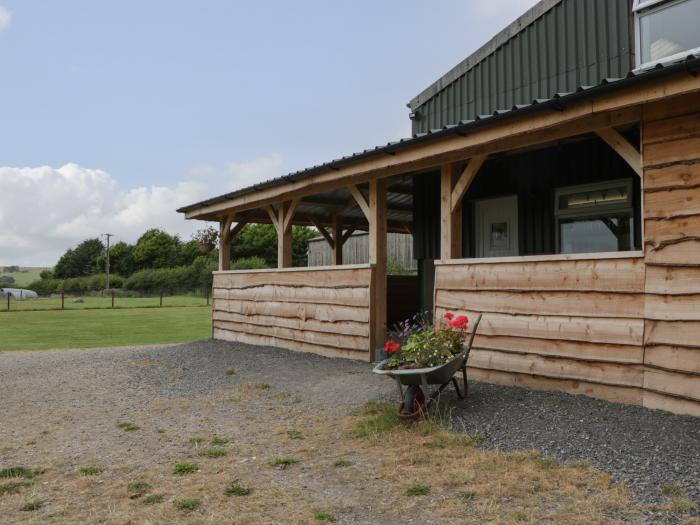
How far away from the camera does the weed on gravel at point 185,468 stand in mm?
4262

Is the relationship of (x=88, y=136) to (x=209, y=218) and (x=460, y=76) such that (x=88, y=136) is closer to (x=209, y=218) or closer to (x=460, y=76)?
(x=209, y=218)

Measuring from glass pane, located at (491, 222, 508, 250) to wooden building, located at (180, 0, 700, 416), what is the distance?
20 mm

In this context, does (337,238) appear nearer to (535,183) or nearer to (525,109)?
(535,183)

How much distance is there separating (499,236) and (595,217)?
1.68 metres

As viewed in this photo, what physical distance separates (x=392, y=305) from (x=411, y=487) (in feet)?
27.6

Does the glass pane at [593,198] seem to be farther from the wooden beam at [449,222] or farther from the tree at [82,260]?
the tree at [82,260]

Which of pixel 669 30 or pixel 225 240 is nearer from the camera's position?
pixel 669 30

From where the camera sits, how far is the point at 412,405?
522 centimetres

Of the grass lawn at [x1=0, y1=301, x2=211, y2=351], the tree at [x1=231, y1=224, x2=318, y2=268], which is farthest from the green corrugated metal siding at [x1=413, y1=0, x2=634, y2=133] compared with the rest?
the tree at [x1=231, y1=224, x2=318, y2=268]

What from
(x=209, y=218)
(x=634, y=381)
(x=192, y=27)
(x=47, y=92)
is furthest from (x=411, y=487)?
(x=47, y=92)

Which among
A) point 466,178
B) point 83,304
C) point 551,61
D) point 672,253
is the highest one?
point 551,61

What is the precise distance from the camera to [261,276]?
38.0 feet

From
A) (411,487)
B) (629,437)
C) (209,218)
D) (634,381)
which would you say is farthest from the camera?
(209,218)

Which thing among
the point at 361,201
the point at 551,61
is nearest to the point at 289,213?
the point at 361,201
